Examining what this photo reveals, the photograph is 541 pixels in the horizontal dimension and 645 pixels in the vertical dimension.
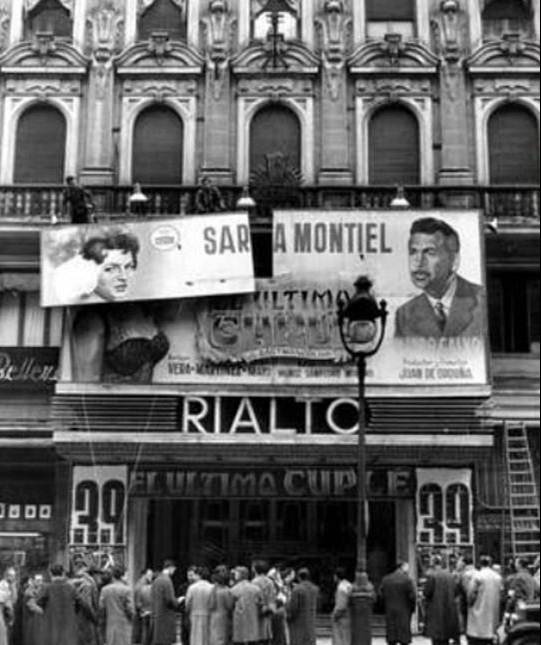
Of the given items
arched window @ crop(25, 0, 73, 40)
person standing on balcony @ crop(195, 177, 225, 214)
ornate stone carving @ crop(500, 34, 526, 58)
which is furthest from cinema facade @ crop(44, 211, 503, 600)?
arched window @ crop(25, 0, 73, 40)

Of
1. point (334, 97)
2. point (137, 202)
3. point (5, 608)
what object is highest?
point (334, 97)

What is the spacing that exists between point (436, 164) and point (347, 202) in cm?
254

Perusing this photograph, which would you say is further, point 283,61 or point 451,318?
point 283,61

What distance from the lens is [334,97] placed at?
28688mm

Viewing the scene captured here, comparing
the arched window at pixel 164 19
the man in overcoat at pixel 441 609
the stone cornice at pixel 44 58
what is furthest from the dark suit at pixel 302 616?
the arched window at pixel 164 19

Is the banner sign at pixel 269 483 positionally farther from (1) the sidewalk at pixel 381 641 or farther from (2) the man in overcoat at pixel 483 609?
(2) the man in overcoat at pixel 483 609

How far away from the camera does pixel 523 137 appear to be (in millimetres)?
28703

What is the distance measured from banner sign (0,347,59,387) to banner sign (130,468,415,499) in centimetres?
330

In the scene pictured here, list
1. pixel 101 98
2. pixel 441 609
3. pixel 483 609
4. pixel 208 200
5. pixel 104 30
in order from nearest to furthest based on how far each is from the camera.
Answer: pixel 483 609
pixel 441 609
pixel 208 200
pixel 101 98
pixel 104 30

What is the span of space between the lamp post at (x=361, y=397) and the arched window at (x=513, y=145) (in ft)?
40.2

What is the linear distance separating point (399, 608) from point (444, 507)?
7.42 m

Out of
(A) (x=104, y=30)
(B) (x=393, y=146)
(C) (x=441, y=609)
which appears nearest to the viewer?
(C) (x=441, y=609)

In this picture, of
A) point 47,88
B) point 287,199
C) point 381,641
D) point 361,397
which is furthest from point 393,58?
point 361,397

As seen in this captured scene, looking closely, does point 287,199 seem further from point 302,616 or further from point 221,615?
point 221,615
